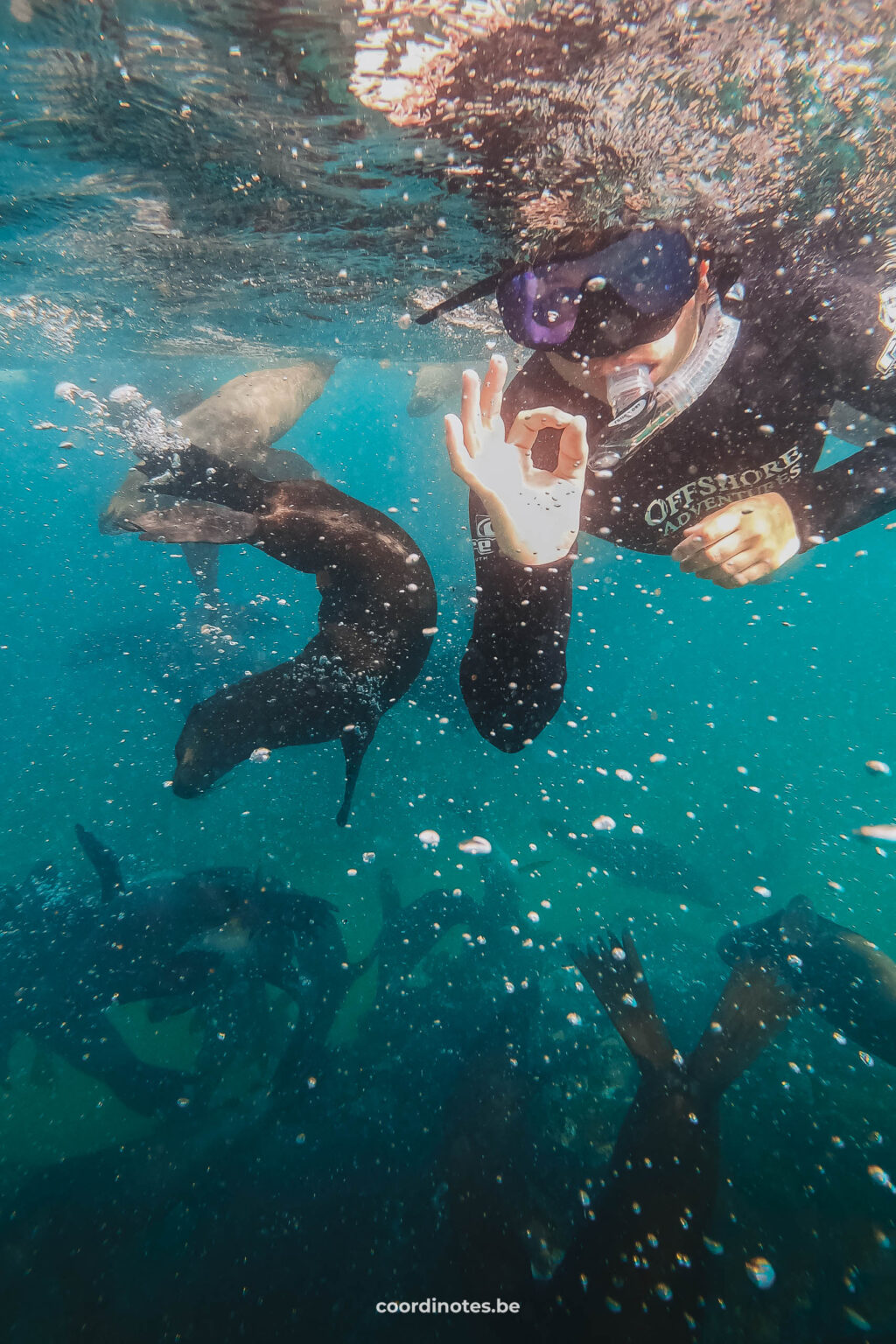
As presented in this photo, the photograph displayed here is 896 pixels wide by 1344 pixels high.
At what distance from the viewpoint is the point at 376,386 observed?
22359 mm

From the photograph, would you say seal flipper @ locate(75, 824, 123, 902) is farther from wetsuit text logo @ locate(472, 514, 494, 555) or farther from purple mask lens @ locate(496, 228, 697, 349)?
purple mask lens @ locate(496, 228, 697, 349)

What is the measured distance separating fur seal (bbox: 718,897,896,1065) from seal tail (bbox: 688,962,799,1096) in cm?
36

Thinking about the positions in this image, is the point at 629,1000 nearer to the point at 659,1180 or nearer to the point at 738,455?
the point at 659,1180

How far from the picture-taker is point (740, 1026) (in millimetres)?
4828

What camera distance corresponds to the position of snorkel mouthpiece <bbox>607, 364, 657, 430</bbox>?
2357 millimetres

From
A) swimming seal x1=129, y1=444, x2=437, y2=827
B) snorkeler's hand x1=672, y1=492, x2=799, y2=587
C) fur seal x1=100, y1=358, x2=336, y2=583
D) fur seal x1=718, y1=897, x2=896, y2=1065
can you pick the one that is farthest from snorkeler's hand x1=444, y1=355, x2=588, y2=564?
fur seal x1=100, y1=358, x2=336, y2=583

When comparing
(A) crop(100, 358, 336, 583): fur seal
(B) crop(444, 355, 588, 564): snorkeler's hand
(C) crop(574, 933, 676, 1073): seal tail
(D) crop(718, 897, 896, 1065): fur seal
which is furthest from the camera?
(A) crop(100, 358, 336, 583): fur seal

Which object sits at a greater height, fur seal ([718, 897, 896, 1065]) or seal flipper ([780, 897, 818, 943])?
seal flipper ([780, 897, 818, 943])

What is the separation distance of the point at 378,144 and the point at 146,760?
12.0 m

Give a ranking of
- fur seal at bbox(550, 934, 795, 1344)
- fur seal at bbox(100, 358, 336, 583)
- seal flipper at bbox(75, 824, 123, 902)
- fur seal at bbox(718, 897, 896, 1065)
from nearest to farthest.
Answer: fur seal at bbox(550, 934, 795, 1344)
fur seal at bbox(718, 897, 896, 1065)
seal flipper at bbox(75, 824, 123, 902)
fur seal at bbox(100, 358, 336, 583)

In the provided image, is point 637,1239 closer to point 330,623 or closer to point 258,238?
point 330,623

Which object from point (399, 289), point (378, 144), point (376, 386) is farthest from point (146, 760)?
point (376, 386)

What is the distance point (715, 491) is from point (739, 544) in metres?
0.75

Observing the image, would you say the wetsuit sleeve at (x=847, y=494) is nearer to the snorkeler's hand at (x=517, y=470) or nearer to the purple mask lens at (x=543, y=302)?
the snorkeler's hand at (x=517, y=470)
